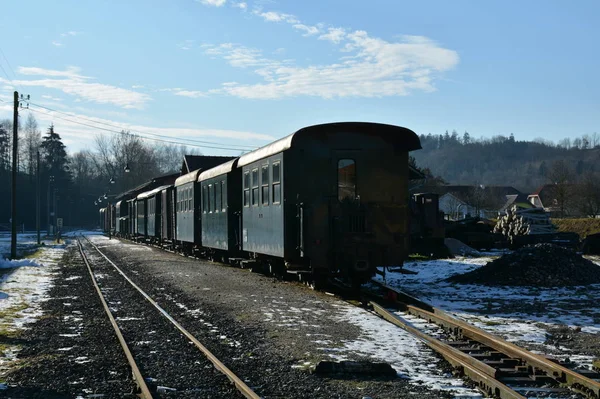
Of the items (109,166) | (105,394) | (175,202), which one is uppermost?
(109,166)

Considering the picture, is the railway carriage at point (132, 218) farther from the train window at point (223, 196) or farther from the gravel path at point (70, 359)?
the gravel path at point (70, 359)

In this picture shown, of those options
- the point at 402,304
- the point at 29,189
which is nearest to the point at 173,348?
the point at 402,304

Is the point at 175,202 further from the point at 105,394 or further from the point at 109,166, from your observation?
the point at 109,166

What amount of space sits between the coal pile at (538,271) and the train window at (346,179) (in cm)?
422

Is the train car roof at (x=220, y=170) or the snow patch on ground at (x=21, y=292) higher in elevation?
the train car roof at (x=220, y=170)

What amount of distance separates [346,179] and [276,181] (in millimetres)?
1592

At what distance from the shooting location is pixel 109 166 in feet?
374

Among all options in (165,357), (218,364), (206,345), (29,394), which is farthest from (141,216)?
(29,394)

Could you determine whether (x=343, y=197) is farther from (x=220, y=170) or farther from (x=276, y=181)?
(x=220, y=170)

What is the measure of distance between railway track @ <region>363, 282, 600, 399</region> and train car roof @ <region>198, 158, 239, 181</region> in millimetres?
10547

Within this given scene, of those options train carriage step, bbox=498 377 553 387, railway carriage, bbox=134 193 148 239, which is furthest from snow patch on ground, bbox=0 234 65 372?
railway carriage, bbox=134 193 148 239

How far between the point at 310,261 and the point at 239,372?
6.36 meters

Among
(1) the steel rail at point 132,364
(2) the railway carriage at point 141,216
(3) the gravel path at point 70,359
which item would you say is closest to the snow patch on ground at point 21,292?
(3) the gravel path at point 70,359

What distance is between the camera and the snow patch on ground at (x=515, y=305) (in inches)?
381
